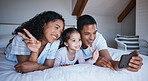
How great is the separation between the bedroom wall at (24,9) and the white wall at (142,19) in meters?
1.71

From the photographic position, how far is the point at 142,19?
2.51 meters

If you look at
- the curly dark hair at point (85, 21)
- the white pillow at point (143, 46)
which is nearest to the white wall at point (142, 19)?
the white pillow at point (143, 46)

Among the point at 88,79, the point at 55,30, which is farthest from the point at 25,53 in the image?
the point at 88,79

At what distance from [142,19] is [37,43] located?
2.64 m

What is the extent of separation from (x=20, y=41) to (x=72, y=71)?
1.59 feet

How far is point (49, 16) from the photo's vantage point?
3.12ft

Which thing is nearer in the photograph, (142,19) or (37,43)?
(37,43)

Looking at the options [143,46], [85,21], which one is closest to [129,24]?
[143,46]

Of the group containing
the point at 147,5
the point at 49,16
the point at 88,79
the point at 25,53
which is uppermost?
the point at 147,5

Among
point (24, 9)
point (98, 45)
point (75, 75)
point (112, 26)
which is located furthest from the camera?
point (112, 26)

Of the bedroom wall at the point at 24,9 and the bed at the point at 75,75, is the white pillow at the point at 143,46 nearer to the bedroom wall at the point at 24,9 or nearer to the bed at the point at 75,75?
the bedroom wall at the point at 24,9

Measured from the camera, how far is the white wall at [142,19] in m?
2.44

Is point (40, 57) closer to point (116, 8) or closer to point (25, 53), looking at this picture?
point (25, 53)

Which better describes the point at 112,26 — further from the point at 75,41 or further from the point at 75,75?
the point at 75,75
